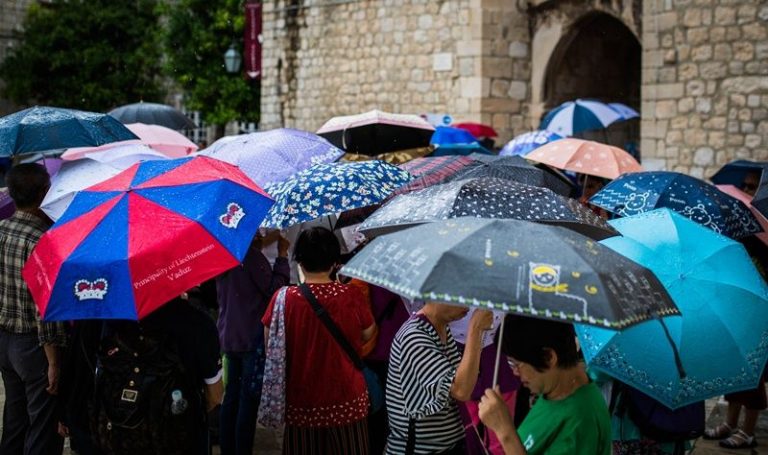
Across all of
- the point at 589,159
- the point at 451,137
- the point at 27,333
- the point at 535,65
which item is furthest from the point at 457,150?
the point at 27,333

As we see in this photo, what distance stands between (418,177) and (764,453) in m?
2.82

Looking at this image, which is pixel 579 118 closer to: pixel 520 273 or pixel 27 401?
pixel 27 401

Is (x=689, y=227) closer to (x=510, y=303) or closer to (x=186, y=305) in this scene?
(x=510, y=303)

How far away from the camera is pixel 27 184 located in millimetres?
5285

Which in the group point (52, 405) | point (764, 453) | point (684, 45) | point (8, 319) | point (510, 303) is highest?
point (684, 45)

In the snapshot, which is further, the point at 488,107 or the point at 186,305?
the point at 488,107

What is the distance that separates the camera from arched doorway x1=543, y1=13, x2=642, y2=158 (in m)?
16.1

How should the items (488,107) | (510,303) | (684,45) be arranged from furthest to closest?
(488,107) < (684,45) < (510,303)

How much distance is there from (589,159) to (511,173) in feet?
6.24

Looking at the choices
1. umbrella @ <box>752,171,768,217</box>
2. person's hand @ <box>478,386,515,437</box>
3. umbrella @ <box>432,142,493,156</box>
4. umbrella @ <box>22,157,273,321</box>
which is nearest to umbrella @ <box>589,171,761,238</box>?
umbrella @ <box>752,171,768,217</box>

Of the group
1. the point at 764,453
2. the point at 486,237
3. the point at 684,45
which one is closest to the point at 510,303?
the point at 486,237

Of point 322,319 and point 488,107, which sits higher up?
point 488,107

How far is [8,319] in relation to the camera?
518cm

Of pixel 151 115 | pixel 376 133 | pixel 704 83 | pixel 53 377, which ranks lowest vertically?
pixel 53 377
